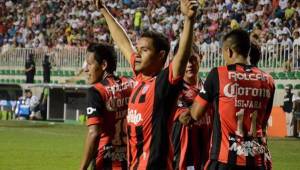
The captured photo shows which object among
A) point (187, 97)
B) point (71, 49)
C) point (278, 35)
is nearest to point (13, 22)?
point (71, 49)

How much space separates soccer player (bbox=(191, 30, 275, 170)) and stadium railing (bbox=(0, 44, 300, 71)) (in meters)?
21.3

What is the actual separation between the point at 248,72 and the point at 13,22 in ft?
128

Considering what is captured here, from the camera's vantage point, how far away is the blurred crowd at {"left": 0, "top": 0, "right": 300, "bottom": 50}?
30562 millimetres

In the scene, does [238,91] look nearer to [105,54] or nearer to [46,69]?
[105,54]

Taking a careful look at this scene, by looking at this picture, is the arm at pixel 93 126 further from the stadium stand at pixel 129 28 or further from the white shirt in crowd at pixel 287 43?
the white shirt in crowd at pixel 287 43

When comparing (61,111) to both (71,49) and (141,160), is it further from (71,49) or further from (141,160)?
(141,160)

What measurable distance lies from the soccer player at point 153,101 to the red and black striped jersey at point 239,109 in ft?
2.61

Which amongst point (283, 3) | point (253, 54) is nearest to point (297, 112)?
point (283, 3)

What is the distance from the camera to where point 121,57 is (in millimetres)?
33094

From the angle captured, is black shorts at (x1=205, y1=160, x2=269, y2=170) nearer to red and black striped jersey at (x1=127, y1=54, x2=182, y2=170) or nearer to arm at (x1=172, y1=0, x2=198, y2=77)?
red and black striped jersey at (x1=127, y1=54, x2=182, y2=170)

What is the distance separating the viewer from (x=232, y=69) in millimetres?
7109

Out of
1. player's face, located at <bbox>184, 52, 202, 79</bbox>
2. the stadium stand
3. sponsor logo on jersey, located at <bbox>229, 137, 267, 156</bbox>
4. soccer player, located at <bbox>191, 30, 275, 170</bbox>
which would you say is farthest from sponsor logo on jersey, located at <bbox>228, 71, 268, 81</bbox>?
the stadium stand

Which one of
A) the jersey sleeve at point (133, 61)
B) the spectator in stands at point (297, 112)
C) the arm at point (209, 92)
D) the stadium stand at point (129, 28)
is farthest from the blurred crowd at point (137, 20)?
the arm at point (209, 92)

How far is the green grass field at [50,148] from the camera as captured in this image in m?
16.7
